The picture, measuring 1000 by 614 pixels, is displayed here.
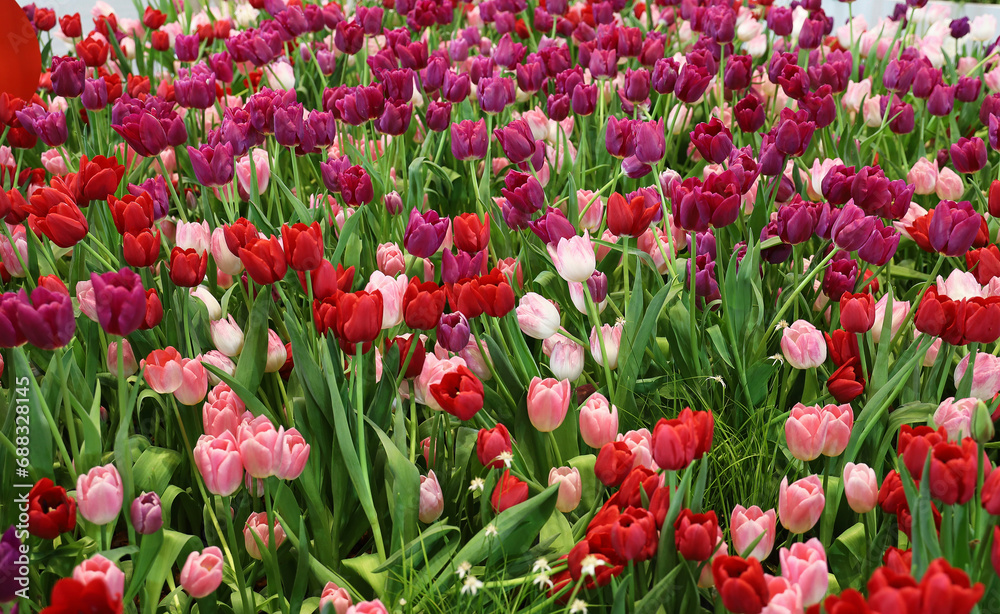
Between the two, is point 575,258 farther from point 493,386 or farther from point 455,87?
point 455,87

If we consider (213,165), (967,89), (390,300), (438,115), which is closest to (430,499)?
(390,300)

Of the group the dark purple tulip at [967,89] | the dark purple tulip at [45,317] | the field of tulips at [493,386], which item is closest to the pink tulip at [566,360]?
the field of tulips at [493,386]

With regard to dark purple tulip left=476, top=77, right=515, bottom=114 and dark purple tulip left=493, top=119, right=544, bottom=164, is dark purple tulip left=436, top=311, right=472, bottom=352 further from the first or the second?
dark purple tulip left=476, top=77, right=515, bottom=114

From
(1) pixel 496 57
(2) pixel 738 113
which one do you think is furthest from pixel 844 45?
(2) pixel 738 113

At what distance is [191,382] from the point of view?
1.21m

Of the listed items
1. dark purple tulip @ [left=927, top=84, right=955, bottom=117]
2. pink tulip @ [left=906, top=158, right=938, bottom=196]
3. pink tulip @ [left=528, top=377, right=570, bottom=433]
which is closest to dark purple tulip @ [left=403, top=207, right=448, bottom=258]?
pink tulip @ [left=528, top=377, right=570, bottom=433]

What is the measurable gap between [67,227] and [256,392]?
38 centimetres

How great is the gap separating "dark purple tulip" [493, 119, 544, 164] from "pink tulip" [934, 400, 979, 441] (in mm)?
920

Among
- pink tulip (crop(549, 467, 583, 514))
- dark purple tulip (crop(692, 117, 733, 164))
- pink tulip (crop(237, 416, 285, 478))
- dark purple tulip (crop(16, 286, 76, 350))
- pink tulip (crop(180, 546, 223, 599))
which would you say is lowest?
pink tulip (crop(549, 467, 583, 514))

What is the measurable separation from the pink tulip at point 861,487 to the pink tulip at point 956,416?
124 mm

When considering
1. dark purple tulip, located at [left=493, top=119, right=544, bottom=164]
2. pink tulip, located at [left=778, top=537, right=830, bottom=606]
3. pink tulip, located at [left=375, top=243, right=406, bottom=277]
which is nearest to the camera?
pink tulip, located at [left=778, top=537, right=830, bottom=606]

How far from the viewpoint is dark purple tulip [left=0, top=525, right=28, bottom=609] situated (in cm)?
85

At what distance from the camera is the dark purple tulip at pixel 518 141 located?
1718mm

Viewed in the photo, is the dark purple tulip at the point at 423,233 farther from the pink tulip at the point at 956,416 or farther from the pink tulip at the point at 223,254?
the pink tulip at the point at 956,416
